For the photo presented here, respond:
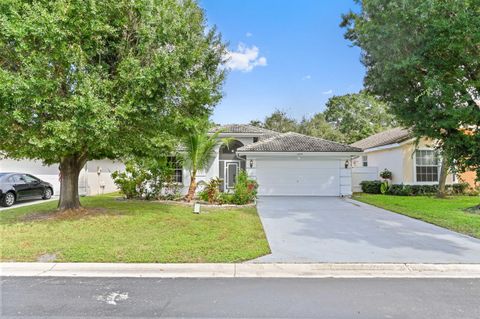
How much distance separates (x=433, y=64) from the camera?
1152 cm

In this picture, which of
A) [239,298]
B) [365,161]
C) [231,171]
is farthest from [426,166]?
[239,298]

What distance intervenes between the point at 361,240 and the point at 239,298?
4.50m

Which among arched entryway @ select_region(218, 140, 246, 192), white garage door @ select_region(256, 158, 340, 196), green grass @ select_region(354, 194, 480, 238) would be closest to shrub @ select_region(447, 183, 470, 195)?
green grass @ select_region(354, 194, 480, 238)

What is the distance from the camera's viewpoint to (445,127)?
12055mm

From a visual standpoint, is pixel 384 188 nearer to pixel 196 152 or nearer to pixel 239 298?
pixel 196 152

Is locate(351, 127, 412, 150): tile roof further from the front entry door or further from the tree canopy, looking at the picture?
the tree canopy

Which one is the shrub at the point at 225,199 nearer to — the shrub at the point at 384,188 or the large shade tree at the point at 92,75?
the large shade tree at the point at 92,75

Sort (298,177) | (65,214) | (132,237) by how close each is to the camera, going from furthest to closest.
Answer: (298,177), (65,214), (132,237)

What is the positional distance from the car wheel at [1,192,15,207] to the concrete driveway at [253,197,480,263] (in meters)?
11.7

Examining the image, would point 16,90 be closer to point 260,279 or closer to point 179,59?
point 179,59

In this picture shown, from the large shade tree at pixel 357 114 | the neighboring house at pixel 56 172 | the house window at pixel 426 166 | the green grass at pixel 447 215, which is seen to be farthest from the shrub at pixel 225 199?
the large shade tree at pixel 357 114

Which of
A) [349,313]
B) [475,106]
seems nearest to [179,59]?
[349,313]

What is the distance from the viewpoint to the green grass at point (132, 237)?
6383 mm

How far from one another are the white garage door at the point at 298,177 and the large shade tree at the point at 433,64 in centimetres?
655
